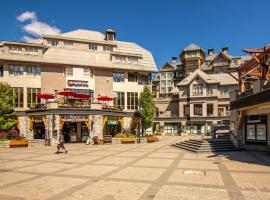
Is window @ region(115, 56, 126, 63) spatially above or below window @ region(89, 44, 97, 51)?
below

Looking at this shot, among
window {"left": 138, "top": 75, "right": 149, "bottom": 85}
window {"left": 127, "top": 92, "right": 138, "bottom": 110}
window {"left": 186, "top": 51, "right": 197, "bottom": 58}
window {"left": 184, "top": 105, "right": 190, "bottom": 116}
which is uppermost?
window {"left": 186, "top": 51, "right": 197, "bottom": 58}

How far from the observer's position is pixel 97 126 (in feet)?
112

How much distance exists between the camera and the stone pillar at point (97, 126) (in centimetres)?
3388

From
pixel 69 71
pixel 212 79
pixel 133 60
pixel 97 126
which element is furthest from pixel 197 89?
pixel 69 71

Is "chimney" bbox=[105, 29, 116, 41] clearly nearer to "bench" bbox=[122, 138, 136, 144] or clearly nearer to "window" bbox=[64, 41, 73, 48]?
"window" bbox=[64, 41, 73, 48]

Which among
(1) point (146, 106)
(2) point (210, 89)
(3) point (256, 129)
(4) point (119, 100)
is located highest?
(2) point (210, 89)

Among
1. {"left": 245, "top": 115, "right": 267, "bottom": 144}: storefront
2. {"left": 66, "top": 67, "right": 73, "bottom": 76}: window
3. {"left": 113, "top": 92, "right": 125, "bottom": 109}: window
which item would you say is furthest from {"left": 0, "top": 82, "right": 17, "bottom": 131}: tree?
{"left": 245, "top": 115, "right": 267, "bottom": 144}: storefront

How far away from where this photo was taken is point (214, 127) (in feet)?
97.8

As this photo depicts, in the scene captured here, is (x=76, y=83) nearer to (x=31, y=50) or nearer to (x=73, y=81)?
(x=73, y=81)

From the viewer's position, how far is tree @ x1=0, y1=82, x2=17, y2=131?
105ft

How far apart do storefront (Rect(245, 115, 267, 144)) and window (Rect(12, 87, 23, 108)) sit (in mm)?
31676

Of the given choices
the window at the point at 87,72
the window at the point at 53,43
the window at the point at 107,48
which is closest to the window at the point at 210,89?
the window at the point at 107,48

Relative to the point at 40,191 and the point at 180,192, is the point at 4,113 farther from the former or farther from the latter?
the point at 180,192

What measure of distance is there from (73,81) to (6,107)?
35.2 ft
